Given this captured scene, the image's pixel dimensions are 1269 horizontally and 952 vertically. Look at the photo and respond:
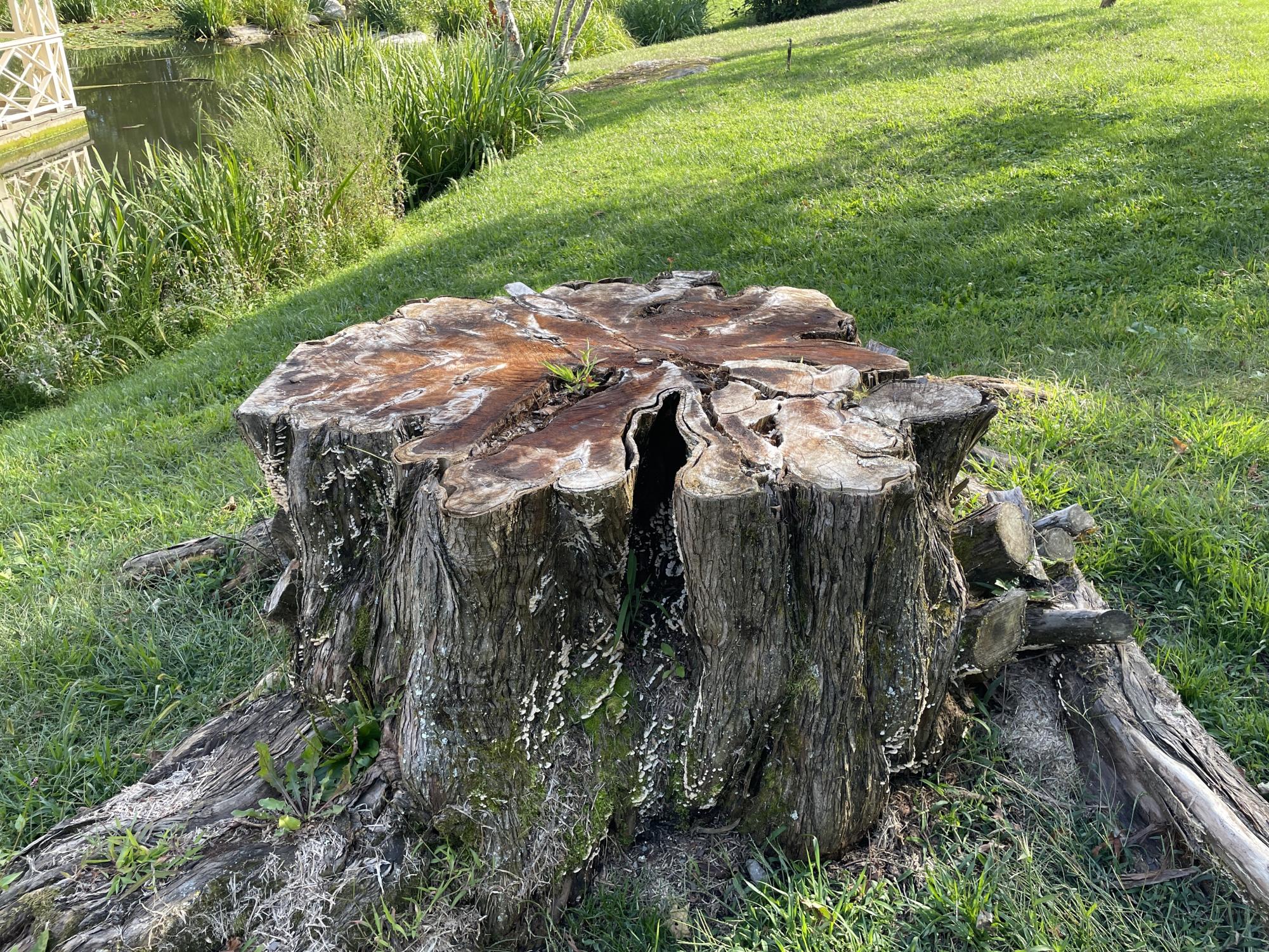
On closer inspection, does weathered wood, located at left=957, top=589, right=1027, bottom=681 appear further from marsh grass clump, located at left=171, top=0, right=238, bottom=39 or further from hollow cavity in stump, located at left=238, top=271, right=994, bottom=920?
marsh grass clump, located at left=171, top=0, right=238, bottom=39

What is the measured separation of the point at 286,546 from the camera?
10.2 feet

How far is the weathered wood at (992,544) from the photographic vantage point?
261 centimetres

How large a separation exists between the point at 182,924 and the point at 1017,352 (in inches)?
178

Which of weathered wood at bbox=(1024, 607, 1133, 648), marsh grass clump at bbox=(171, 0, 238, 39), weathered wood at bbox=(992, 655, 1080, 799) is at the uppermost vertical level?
marsh grass clump at bbox=(171, 0, 238, 39)

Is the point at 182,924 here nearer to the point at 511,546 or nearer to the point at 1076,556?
the point at 511,546

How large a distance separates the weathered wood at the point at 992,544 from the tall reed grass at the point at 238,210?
687 cm

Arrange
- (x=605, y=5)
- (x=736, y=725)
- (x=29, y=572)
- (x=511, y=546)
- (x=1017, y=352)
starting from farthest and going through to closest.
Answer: (x=605, y=5)
(x=1017, y=352)
(x=29, y=572)
(x=736, y=725)
(x=511, y=546)

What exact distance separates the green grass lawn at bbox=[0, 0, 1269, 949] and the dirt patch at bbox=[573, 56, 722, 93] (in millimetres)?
2045

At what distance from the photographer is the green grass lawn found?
7.70ft

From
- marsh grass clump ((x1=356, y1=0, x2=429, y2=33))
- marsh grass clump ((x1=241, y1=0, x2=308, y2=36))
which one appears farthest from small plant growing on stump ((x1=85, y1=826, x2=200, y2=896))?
marsh grass clump ((x1=241, y1=0, x2=308, y2=36))

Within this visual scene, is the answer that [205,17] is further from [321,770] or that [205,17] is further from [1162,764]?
[1162,764]

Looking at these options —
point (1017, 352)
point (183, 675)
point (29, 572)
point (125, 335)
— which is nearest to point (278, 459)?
point (183, 675)

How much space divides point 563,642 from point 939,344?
354 cm

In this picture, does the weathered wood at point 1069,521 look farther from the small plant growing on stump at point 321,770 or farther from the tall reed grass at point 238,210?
the tall reed grass at point 238,210
